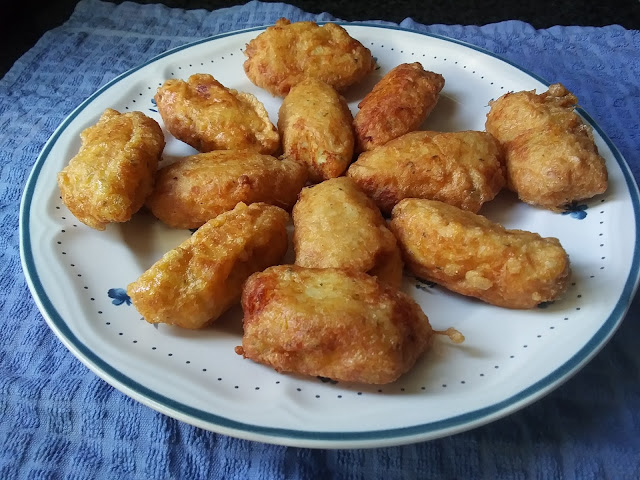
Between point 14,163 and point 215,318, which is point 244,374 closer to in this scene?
point 215,318

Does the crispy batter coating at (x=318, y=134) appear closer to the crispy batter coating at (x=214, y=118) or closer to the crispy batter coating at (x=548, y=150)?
the crispy batter coating at (x=214, y=118)

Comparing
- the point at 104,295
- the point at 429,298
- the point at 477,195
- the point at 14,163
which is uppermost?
the point at 477,195

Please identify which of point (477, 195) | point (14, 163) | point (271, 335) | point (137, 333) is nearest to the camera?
point (271, 335)

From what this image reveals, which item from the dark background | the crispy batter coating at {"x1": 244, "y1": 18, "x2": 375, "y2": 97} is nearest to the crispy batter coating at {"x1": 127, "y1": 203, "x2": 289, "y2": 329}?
the crispy batter coating at {"x1": 244, "y1": 18, "x2": 375, "y2": 97}

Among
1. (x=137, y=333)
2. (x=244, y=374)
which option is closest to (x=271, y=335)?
(x=244, y=374)

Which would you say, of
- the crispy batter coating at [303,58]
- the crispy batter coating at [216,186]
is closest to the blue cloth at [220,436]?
the crispy batter coating at [216,186]

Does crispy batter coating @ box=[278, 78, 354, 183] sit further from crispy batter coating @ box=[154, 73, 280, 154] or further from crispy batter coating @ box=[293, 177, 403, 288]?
crispy batter coating @ box=[293, 177, 403, 288]

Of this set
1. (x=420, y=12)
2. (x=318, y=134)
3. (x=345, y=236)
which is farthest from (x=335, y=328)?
(x=420, y=12)
